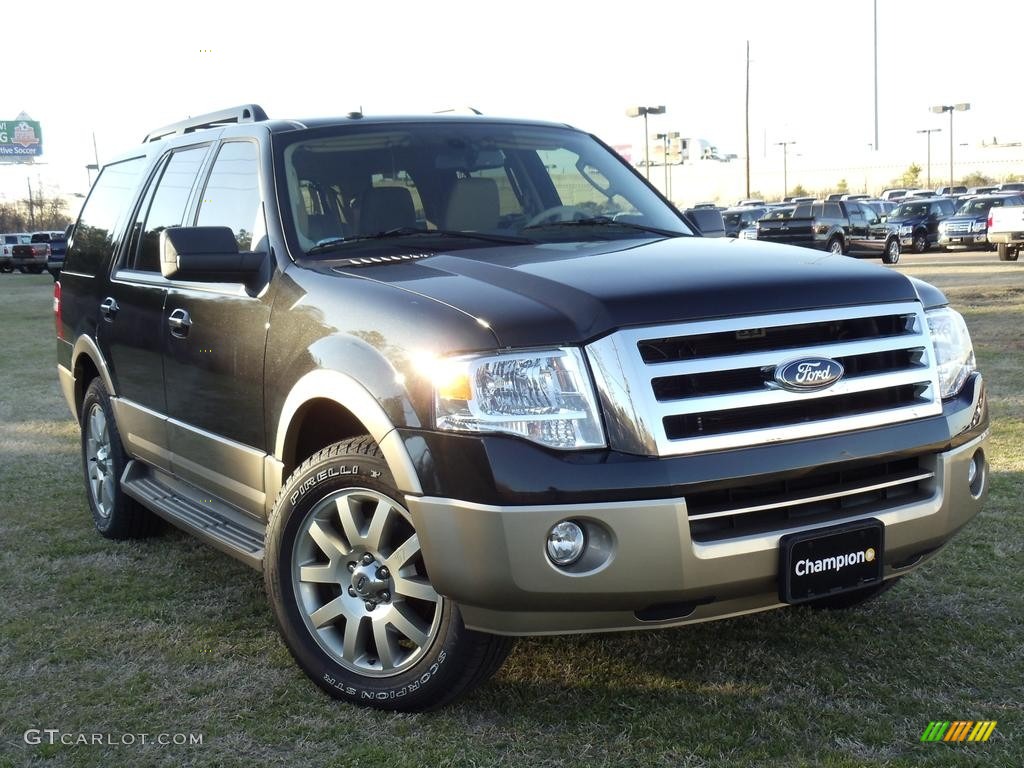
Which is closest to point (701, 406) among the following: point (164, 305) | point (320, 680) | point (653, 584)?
point (653, 584)

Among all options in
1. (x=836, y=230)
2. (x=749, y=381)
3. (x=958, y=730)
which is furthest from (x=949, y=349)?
(x=836, y=230)

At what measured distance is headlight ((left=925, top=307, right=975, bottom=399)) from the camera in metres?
3.65

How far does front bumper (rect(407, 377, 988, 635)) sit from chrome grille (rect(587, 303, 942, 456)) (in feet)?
0.71

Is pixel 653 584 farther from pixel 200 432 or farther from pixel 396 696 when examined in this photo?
pixel 200 432

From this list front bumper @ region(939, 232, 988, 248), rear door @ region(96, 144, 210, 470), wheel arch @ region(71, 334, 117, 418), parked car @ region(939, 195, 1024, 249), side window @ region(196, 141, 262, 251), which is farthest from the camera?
parked car @ region(939, 195, 1024, 249)

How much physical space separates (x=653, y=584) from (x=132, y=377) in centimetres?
304

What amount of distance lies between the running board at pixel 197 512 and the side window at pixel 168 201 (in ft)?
3.14

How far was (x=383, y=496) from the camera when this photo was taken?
342cm

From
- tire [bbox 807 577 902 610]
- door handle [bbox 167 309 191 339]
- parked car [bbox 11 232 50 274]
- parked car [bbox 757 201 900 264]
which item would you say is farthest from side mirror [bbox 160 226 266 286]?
parked car [bbox 11 232 50 274]

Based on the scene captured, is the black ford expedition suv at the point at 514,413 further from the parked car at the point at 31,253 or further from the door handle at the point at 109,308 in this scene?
the parked car at the point at 31,253

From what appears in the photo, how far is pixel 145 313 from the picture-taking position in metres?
5.02

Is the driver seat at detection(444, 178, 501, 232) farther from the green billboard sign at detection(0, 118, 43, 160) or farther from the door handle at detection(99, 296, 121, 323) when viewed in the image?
the green billboard sign at detection(0, 118, 43, 160)

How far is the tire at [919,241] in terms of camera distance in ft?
109

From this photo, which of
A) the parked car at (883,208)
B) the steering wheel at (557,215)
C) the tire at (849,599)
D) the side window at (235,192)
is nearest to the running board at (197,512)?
the side window at (235,192)
